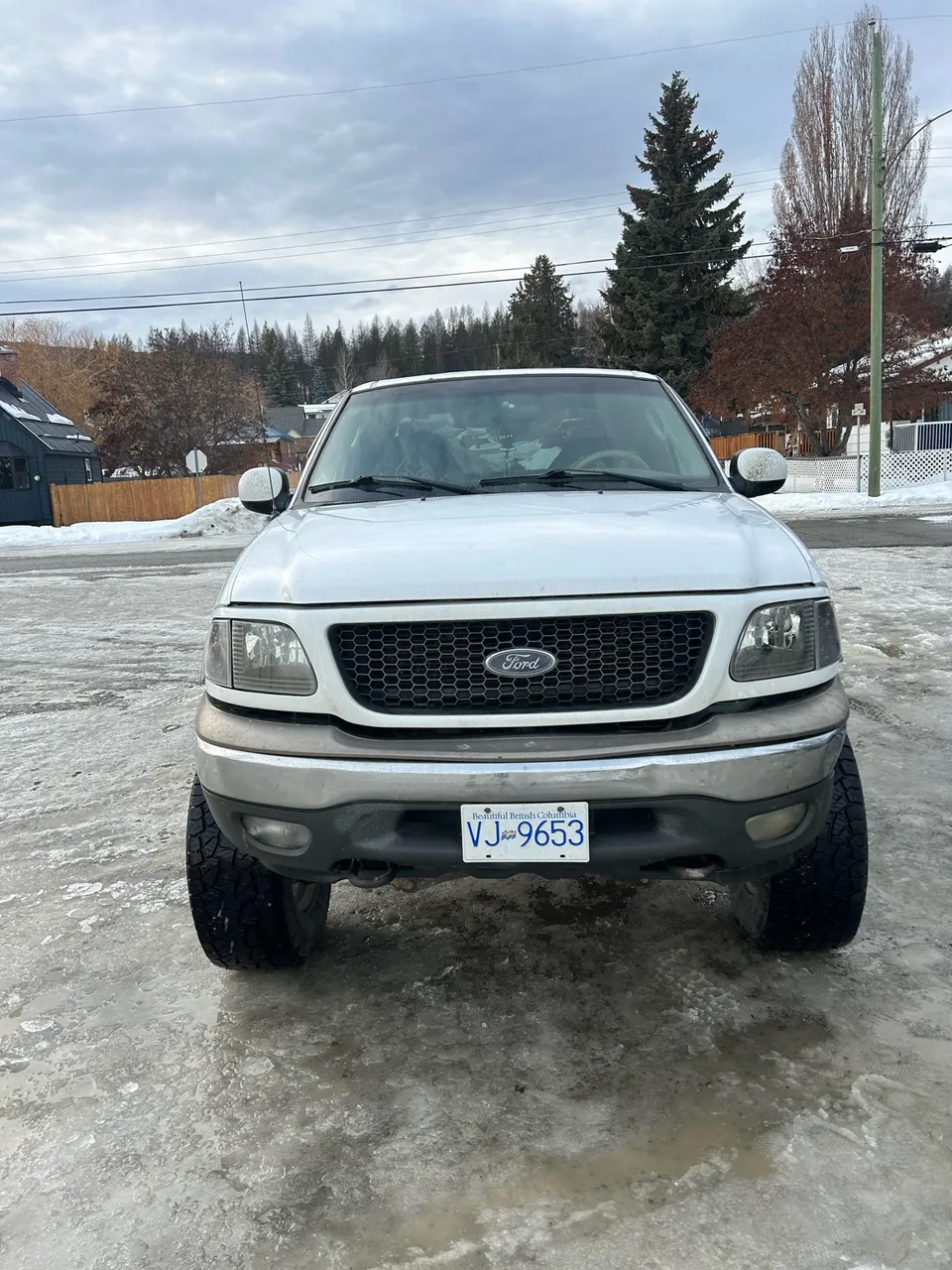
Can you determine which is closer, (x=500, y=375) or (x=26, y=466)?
(x=500, y=375)

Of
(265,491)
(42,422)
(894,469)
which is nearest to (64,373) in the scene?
(42,422)

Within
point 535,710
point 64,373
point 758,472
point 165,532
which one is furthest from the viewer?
point 64,373

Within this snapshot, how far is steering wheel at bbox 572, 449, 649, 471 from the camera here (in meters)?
3.48

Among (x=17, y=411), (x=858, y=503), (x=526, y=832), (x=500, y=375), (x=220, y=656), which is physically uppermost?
(x=17, y=411)

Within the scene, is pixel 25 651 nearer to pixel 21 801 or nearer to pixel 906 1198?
pixel 21 801

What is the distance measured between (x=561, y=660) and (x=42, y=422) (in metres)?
40.5

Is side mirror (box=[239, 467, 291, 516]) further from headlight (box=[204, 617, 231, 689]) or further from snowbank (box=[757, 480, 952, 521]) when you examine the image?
snowbank (box=[757, 480, 952, 521])

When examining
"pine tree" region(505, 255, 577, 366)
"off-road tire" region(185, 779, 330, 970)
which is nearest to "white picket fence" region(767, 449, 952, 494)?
"off-road tire" region(185, 779, 330, 970)

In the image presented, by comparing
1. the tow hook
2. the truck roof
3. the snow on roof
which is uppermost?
the snow on roof

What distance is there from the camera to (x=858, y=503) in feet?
75.2

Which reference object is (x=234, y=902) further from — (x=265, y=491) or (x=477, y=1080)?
(x=265, y=491)

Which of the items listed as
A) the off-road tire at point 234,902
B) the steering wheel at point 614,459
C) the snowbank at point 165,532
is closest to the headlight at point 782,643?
the steering wheel at point 614,459

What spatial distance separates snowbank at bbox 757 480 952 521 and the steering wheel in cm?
1756

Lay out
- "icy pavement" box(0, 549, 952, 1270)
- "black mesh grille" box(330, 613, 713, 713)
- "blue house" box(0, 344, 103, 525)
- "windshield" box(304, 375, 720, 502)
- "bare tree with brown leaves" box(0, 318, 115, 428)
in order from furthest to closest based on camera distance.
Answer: "bare tree with brown leaves" box(0, 318, 115, 428)
"blue house" box(0, 344, 103, 525)
"windshield" box(304, 375, 720, 502)
"black mesh grille" box(330, 613, 713, 713)
"icy pavement" box(0, 549, 952, 1270)
